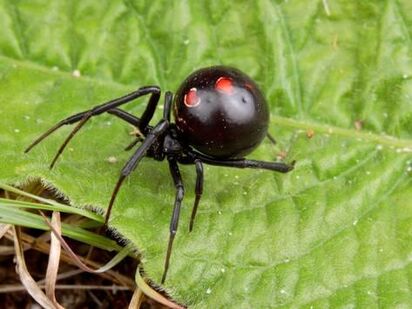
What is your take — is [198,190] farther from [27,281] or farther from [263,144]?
[27,281]

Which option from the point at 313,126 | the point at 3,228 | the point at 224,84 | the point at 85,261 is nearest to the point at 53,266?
the point at 3,228

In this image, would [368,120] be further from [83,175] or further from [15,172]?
[15,172]

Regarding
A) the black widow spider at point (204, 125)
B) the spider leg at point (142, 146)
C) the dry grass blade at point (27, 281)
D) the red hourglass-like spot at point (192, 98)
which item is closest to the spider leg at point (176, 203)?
the black widow spider at point (204, 125)

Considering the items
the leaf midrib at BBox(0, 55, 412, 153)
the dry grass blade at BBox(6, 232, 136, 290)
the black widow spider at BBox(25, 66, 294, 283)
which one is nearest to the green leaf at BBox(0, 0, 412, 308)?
the leaf midrib at BBox(0, 55, 412, 153)

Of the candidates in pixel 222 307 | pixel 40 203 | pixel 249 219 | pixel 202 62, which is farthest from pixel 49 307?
pixel 202 62

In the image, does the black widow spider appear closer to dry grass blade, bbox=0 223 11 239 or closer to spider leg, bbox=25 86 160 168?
spider leg, bbox=25 86 160 168

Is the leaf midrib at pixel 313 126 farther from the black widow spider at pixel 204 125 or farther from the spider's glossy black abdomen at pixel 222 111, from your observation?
the spider's glossy black abdomen at pixel 222 111

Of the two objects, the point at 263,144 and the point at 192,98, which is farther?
the point at 263,144
